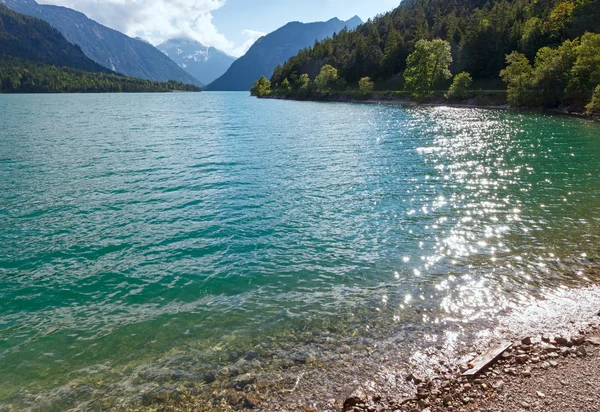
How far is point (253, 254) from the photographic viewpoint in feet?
64.7

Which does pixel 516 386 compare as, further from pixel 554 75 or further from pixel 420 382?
pixel 554 75

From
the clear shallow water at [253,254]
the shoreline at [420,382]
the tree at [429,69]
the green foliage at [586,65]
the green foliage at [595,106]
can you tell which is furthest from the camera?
the tree at [429,69]

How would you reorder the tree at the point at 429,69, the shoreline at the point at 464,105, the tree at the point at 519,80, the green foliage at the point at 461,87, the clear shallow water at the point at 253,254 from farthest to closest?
1. the tree at the point at 429,69
2. the green foliage at the point at 461,87
3. the tree at the point at 519,80
4. the shoreline at the point at 464,105
5. the clear shallow water at the point at 253,254

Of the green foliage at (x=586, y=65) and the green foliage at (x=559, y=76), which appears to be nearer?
the green foliage at (x=586, y=65)

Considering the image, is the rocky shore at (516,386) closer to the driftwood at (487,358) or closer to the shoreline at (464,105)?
the driftwood at (487,358)

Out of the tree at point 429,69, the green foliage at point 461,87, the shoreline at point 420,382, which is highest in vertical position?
the tree at point 429,69

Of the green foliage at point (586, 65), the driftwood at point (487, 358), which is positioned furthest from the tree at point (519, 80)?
the driftwood at point (487, 358)

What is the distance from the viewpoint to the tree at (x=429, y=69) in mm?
146250

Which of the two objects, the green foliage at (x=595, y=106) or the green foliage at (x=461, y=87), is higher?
the green foliage at (x=461, y=87)

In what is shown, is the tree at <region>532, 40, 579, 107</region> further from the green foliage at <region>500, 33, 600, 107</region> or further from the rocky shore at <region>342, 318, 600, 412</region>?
the rocky shore at <region>342, 318, 600, 412</region>

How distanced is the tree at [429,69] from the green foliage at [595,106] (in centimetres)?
7384

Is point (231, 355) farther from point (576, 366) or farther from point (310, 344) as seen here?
point (576, 366)

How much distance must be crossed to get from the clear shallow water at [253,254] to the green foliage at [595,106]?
4538cm

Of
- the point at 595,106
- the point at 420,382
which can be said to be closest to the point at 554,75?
the point at 595,106
